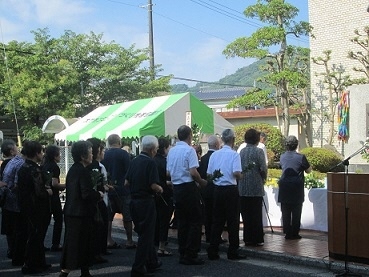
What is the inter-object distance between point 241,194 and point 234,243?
1.15 metres

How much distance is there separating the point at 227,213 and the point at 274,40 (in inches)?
653

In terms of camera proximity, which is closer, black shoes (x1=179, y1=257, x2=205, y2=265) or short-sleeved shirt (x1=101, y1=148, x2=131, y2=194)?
black shoes (x1=179, y1=257, x2=205, y2=265)

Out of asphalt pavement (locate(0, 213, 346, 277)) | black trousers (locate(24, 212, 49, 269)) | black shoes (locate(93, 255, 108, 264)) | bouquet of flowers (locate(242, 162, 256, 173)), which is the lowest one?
asphalt pavement (locate(0, 213, 346, 277))

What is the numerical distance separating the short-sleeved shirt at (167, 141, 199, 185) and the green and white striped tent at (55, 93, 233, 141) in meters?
6.92

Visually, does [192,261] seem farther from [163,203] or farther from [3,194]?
[3,194]

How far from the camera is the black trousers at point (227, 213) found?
8938 millimetres

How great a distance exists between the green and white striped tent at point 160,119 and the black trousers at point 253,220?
19.9ft

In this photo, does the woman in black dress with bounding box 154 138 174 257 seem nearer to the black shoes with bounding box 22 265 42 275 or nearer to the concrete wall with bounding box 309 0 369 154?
the black shoes with bounding box 22 265 42 275

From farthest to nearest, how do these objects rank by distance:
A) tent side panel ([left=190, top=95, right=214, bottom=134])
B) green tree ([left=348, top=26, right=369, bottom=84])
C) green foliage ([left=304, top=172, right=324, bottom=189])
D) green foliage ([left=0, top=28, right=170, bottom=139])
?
green foliage ([left=0, top=28, right=170, bottom=139])
green tree ([left=348, top=26, right=369, bottom=84])
tent side panel ([left=190, top=95, right=214, bottom=134])
green foliage ([left=304, top=172, right=324, bottom=189])

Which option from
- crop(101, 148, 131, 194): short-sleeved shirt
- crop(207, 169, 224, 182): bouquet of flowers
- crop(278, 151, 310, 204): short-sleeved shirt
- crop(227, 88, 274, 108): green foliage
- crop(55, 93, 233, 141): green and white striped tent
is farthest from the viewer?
crop(227, 88, 274, 108): green foliage

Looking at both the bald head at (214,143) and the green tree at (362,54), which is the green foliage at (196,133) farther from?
the green tree at (362,54)

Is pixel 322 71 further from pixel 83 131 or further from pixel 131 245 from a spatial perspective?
pixel 131 245

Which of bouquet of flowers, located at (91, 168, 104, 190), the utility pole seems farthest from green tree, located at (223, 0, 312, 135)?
bouquet of flowers, located at (91, 168, 104, 190)

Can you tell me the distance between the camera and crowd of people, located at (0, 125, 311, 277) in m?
7.64
